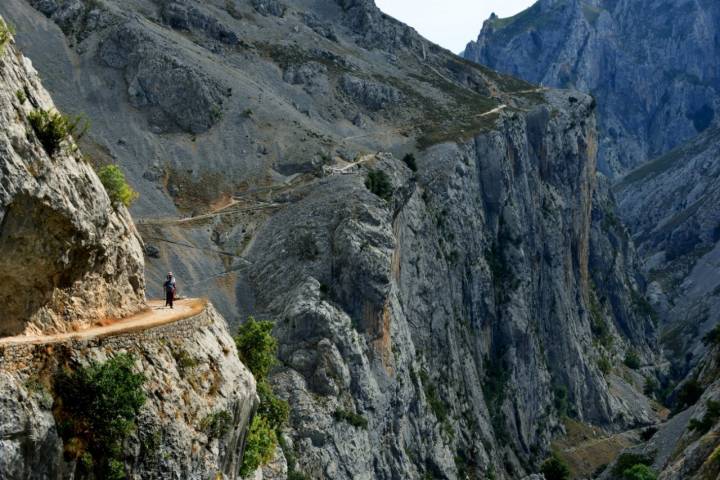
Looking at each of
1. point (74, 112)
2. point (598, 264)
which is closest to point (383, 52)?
point (598, 264)

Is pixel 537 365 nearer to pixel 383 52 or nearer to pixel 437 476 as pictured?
pixel 437 476

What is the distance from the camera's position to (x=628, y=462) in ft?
266

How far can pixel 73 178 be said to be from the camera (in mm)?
32281

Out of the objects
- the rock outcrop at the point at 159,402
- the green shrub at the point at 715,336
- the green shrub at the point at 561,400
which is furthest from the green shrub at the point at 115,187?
the green shrub at the point at 561,400

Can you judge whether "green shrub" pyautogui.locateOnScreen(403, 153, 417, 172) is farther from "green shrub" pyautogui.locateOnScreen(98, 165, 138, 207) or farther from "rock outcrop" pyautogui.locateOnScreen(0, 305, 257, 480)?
"rock outcrop" pyautogui.locateOnScreen(0, 305, 257, 480)

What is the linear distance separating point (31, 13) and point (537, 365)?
91.3 m

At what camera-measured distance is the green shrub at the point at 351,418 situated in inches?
2662

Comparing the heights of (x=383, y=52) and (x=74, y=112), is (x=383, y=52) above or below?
above

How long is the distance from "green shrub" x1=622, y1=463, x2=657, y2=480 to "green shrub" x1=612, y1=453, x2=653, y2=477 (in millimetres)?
4055

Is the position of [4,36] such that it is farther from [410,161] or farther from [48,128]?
[410,161]

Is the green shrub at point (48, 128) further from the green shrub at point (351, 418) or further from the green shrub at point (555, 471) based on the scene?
the green shrub at point (555, 471)

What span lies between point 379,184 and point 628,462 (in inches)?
1592

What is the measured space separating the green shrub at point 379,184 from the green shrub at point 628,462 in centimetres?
3756

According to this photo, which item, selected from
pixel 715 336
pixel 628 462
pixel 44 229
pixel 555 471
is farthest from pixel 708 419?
pixel 44 229
